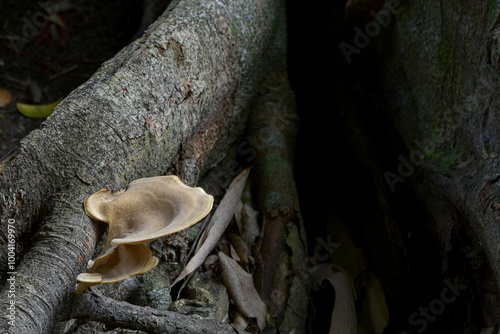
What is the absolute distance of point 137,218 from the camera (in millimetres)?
1328

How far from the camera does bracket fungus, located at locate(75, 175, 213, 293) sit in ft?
4.02

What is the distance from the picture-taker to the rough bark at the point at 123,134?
1.30 metres

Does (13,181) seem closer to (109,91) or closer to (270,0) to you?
(109,91)

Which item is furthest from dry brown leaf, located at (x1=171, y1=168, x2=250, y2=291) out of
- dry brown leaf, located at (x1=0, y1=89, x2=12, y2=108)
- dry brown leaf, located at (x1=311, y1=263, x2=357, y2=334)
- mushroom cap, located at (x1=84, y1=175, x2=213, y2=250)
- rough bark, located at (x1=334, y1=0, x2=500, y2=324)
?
dry brown leaf, located at (x1=0, y1=89, x2=12, y2=108)

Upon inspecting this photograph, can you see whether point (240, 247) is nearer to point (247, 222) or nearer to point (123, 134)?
point (247, 222)

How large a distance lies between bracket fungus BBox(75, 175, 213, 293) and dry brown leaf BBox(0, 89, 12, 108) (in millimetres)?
1874

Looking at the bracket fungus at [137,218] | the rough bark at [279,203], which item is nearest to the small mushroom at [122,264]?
the bracket fungus at [137,218]

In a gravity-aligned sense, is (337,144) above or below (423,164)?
below

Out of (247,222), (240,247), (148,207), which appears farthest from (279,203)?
(148,207)

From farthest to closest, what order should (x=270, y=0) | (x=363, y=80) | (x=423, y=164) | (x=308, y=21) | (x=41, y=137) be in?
1. (x=308, y=21)
2. (x=363, y=80)
3. (x=270, y=0)
4. (x=423, y=164)
5. (x=41, y=137)

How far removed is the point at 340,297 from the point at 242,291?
0.47 meters

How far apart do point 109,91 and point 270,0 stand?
1332 millimetres

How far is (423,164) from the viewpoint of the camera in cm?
231

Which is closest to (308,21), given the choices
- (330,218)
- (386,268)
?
(330,218)
